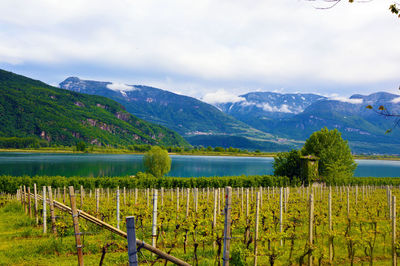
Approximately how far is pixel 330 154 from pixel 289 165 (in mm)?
7354

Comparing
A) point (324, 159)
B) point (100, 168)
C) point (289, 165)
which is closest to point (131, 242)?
point (289, 165)

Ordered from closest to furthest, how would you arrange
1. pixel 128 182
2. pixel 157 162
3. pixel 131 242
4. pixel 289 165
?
pixel 131 242 → pixel 128 182 → pixel 289 165 → pixel 157 162

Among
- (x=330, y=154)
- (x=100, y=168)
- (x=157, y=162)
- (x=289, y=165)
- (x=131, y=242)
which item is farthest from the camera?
(x=100, y=168)

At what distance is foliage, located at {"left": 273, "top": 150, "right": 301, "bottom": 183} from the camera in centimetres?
4644

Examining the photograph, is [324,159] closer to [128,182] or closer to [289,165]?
[289,165]

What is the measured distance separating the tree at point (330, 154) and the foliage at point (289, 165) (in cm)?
338

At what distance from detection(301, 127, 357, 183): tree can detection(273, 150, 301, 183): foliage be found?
133 inches

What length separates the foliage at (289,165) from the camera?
4644cm

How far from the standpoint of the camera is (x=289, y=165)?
4712cm

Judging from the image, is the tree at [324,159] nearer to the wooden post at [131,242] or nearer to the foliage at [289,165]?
the foliage at [289,165]

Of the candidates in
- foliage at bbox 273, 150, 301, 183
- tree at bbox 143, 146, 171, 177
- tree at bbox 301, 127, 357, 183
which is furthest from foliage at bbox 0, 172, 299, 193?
tree at bbox 143, 146, 171, 177

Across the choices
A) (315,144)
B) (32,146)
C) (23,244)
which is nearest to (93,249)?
(23,244)

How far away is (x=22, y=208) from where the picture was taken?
905 inches

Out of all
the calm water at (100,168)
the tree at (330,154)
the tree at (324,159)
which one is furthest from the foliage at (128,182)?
the calm water at (100,168)
